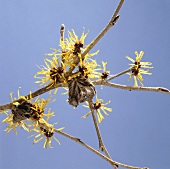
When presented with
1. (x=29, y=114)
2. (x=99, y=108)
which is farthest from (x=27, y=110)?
(x=99, y=108)

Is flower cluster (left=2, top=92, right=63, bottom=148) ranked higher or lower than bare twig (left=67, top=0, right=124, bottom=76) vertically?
lower

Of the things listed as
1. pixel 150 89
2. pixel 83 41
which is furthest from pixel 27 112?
pixel 150 89

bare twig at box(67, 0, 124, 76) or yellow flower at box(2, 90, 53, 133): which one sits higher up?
bare twig at box(67, 0, 124, 76)

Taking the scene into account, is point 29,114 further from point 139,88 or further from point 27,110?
point 139,88

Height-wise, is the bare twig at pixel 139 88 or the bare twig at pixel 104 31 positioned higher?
the bare twig at pixel 104 31

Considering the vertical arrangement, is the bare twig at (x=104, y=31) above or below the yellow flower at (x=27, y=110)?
above

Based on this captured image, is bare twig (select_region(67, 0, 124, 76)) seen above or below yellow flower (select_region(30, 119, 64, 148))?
above

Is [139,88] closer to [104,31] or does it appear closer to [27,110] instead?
[104,31]

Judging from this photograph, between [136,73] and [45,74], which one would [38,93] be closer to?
[45,74]

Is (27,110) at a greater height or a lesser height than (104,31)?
lesser

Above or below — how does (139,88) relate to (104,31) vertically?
below

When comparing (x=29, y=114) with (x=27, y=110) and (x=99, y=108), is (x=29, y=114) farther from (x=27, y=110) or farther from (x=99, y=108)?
(x=99, y=108)
